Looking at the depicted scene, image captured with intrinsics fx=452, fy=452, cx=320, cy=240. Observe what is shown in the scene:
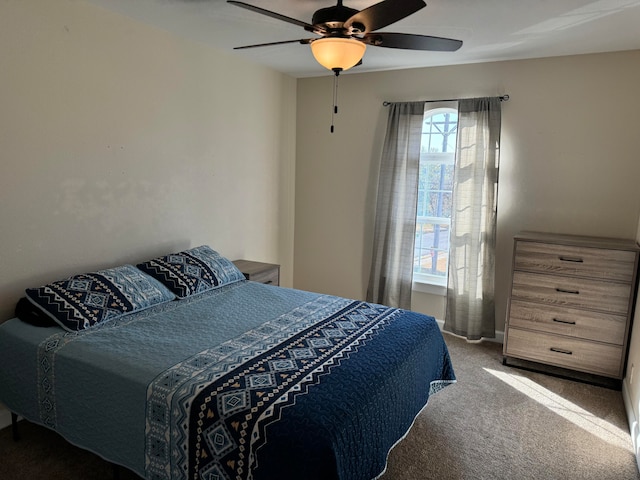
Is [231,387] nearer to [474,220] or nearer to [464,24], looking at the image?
[464,24]

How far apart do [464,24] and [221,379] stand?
2589 mm

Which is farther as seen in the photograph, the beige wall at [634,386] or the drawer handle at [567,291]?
the drawer handle at [567,291]

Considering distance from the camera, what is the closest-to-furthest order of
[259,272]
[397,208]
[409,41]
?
[409,41] < [259,272] < [397,208]

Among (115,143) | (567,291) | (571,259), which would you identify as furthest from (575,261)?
(115,143)

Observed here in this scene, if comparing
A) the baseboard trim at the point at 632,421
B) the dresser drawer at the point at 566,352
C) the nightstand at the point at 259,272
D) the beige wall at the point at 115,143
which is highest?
the beige wall at the point at 115,143

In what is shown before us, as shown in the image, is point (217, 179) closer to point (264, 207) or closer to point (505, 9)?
point (264, 207)

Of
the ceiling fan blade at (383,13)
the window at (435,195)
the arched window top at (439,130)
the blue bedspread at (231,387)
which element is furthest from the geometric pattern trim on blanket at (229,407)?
the arched window top at (439,130)

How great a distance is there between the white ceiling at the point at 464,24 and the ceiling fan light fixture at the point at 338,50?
0.54 metres

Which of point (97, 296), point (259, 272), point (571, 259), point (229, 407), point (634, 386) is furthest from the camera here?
point (259, 272)

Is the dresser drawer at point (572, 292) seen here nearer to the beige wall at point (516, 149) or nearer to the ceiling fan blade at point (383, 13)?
the beige wall at point (516, 149)

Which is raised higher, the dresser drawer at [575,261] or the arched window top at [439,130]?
the arched window top at [439,130]

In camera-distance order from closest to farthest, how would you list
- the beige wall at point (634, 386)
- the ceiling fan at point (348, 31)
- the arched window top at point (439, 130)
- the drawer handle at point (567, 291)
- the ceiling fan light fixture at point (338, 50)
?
1. the ceiling fan at point (348, 31)
2. the ceiling fan light fixture at point (338, 50)
3. the beige wall at point (634, 386)
4. the drawer handle at point (567, 291)
5. the arched window top at point (439, 130)

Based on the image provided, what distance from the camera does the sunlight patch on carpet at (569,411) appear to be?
270 centimetres

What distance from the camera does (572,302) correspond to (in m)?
3.32
